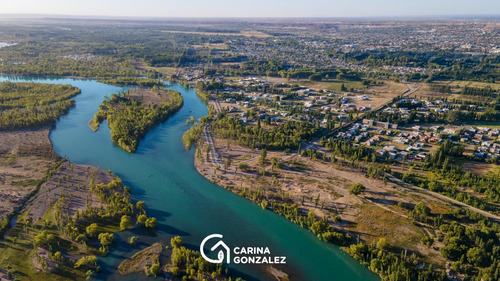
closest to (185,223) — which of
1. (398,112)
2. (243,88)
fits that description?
(398,112)

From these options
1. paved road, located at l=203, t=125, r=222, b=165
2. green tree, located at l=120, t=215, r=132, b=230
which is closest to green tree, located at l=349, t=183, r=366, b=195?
paved road, located at l=203, t=125, r=222, b=165

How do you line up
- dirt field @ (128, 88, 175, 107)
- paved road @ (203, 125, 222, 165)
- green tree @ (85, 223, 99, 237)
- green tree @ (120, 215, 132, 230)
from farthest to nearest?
dirt field @ (128, 88, 175, 107) < paved road @ (203, 125, 222, 165) < green tree @ (120, 215, 132, 230) < green tree @ (85, 223, 99, 237)

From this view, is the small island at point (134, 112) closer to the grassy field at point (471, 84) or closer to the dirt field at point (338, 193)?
the dirt field at point (338, 193)

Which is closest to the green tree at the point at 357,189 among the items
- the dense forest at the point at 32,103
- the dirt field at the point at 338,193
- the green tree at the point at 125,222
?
the dirt field at the point at 338,193

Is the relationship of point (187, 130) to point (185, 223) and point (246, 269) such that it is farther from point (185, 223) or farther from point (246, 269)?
point (246, 269)

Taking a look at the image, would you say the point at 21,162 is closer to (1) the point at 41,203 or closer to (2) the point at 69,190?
(2) the point at 69,190

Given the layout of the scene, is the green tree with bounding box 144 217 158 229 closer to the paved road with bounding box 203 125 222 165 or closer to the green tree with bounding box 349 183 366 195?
the paved road with bounding box 203 125 222 165

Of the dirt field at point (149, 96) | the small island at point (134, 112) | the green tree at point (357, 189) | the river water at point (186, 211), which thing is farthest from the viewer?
the dirt field at point (149, 96)
